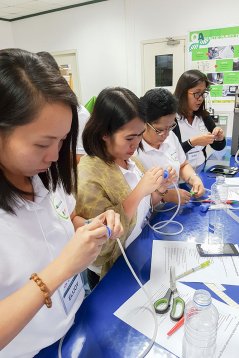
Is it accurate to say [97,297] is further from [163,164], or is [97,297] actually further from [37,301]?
[163,164]

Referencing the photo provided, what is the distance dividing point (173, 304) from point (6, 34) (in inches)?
256

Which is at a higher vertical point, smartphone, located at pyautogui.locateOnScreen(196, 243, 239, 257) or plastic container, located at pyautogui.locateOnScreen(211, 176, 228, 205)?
plastic container, located at pyautogui.locateOnScreen(211, 176, 228, 205)

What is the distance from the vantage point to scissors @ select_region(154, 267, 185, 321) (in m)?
0.81

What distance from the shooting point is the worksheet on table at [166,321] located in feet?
2.36

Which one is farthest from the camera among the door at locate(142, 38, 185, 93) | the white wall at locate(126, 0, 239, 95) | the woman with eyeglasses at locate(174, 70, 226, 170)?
the door at locate(142, 38, 185, 93)

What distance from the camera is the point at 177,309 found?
0.82 meters

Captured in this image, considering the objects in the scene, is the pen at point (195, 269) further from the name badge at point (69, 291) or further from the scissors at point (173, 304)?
the name badge at point (69, 291)

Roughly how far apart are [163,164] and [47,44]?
4914 mm

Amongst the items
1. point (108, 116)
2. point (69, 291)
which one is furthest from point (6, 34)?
point (69, 291)

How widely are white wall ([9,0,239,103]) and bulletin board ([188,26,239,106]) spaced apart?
12 centimetres

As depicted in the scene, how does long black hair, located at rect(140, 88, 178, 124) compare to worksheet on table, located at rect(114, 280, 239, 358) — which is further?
long black hair, located at rect(140, 88, 178, 124)

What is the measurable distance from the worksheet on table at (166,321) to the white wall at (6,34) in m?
6.33

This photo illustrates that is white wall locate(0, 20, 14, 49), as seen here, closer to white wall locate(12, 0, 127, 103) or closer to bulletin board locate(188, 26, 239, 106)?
white wall locate(12, 0, 127, 103)

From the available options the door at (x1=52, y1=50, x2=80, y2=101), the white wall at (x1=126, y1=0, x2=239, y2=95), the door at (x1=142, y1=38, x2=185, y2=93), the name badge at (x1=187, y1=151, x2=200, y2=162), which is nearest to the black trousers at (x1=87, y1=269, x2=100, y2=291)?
the name badge at (x1=187, y1=151, x2=200, y2=162)
